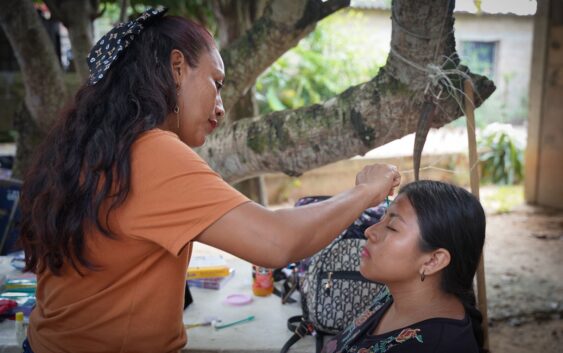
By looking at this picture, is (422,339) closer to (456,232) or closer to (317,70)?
(456,232)

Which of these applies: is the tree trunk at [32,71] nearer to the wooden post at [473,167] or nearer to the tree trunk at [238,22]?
the tree trunk at [238,22]

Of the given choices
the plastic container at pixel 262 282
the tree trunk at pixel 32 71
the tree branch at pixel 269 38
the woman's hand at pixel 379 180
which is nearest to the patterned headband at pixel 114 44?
the woman's hand at pixel 379 180

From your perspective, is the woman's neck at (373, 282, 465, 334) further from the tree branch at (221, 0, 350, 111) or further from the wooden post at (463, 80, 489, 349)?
the tree branch at (221, 0, 350, 111)

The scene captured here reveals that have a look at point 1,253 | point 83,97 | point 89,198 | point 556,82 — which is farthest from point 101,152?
point 556,82

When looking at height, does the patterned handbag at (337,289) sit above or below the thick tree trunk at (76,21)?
below

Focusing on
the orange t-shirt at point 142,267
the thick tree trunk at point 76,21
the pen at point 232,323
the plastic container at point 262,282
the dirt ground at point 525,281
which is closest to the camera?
the orange t-shirt at point 142,267

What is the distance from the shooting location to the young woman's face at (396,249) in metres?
1.73

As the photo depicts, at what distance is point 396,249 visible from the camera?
1.75 m

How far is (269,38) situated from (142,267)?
6.38ft

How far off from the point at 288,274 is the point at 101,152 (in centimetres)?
150

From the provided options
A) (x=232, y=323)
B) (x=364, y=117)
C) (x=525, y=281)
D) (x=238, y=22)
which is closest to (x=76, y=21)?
(x=238, y=22)

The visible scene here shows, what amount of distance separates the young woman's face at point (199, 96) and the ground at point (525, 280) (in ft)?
10.2

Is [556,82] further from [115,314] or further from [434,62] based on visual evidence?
[115,314]

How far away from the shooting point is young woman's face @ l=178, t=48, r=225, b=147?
1523 mm
